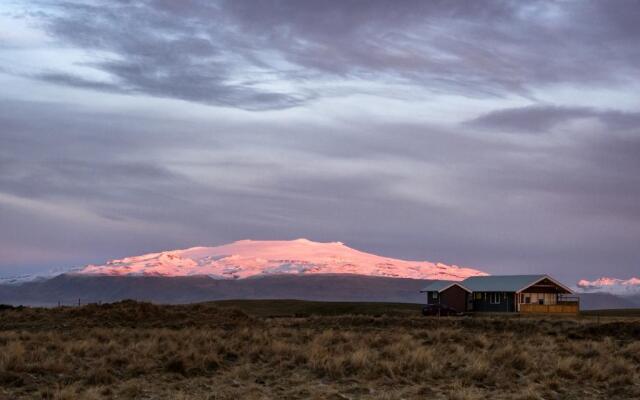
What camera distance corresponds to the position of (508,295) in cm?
9125

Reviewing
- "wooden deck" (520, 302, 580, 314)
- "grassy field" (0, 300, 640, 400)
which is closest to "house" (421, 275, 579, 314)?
"wooden deck" (520, 302, 580, 314)

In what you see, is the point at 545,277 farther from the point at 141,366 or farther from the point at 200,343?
the point at 141,366

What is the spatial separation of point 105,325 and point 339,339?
776 inches

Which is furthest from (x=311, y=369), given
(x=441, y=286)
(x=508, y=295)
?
(x=441, y=286)

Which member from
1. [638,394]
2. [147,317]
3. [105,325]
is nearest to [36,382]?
[638,394]

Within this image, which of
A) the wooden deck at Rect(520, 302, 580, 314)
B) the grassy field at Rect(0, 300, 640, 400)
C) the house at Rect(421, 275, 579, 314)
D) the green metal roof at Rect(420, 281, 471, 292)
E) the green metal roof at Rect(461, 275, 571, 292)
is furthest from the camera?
the green metal roof at Rect(420, 281, 471, 292)

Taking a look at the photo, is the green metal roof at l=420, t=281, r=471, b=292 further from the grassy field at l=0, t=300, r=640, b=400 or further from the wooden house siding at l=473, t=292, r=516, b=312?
the grassy field at l=0, t=300, r=640, b=400

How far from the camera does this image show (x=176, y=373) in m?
23.3

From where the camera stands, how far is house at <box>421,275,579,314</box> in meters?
90.1

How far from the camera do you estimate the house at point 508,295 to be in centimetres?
9012

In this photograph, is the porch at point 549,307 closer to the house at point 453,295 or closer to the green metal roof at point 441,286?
the house at point 453,295

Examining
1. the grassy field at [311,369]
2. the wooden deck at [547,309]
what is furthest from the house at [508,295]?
the grassy field at [311,369]

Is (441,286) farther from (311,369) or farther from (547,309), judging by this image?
(311,369)

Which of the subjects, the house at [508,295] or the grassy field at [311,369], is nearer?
the grassy field at [311,369]
